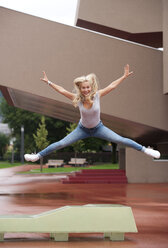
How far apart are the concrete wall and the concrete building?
1722mm

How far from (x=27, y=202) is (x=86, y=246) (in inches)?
294

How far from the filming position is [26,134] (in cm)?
6700

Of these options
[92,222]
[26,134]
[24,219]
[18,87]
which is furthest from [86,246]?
[26,134]

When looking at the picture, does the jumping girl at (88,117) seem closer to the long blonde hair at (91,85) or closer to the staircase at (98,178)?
the long blonde hair at (91,85)

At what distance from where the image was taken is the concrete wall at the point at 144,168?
2380 centimetres

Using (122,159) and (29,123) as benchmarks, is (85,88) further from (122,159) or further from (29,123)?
(29,123)

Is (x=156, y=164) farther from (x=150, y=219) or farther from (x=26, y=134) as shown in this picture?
(x=26, y=134)

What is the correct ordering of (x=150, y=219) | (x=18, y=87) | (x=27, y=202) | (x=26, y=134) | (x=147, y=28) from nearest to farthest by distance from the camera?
(x=150, y=219)
(x=27, y=202)
(x=18, y=87)
(x=147, y=28)
(x=26, y=134)

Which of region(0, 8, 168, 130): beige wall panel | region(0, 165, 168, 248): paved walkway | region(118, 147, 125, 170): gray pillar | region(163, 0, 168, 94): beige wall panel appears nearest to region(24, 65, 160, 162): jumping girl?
region(0, 165, 168, 248): paved walkway

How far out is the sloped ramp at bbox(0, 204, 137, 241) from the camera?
7625 mm

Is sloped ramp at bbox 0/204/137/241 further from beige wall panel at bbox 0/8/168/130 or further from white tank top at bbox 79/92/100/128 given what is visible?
beige wall panel at bbox 0/8/168/130

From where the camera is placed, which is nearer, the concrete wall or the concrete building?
the concrete building

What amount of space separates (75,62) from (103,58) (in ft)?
4.68

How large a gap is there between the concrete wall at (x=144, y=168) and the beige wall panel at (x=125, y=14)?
22.0 ft
